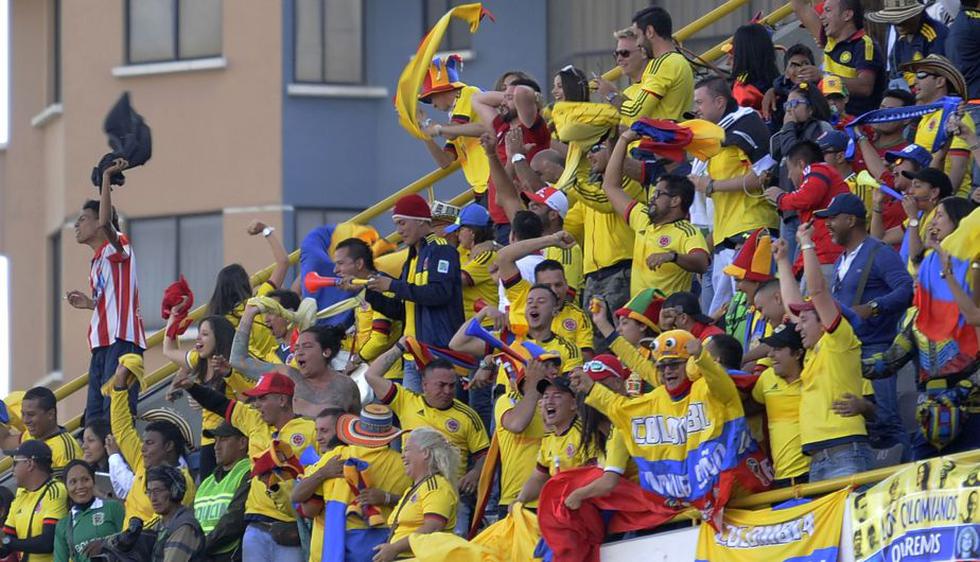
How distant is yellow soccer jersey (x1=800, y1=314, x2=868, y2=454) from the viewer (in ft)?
42.2

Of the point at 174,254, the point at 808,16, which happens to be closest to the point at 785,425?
the point at 808,16

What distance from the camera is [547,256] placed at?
54.2ft

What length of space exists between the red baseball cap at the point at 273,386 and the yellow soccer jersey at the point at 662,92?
9.49 feet

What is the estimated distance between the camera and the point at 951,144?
14945mm

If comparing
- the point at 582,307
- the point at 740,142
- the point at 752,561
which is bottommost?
the point at 752,561

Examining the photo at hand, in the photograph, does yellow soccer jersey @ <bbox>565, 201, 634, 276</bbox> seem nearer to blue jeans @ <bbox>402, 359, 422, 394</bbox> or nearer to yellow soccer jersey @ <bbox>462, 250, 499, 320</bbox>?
yellow soccer jersey @ <bbox>462, 250, 499, 320</bbox>

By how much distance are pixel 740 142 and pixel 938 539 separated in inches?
186

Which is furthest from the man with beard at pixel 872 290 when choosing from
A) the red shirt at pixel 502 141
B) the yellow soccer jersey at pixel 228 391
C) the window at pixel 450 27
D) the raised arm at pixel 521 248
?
the window at pixel 450 27

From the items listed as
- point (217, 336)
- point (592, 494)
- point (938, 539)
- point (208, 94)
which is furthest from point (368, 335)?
point (208, 94)

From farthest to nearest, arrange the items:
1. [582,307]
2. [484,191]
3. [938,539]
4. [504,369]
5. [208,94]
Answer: [208,94] → [484,191] → [582,307] → [504,369] → [938,539]

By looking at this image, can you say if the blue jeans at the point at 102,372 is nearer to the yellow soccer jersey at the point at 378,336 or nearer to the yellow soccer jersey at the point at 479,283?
the yellow soccer jersey at the point at 378,336

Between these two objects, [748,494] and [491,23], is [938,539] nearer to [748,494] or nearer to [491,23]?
[748,494]

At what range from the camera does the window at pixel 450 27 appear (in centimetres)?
2875

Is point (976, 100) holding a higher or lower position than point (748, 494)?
higher
